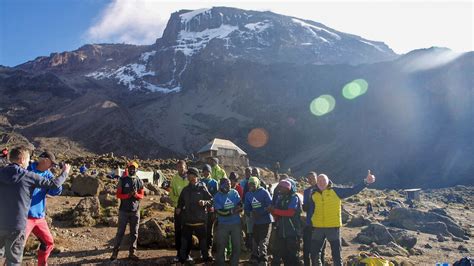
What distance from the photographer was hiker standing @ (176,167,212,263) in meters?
7.12

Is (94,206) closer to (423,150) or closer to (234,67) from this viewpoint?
(423,150)

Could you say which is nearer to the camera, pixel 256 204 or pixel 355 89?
pixel 256 204

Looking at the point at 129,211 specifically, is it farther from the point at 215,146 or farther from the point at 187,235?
the point at 215,146

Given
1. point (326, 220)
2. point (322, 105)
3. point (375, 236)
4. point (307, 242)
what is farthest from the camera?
point (322, 105)

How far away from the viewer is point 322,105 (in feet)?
331

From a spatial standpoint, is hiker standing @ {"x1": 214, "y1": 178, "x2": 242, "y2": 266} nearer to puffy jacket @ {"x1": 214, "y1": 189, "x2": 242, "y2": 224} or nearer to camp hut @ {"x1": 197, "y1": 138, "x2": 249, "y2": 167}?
puffy jacket @ {"x1": 214, "y1": 189, "x2": 242, "y2": 224}

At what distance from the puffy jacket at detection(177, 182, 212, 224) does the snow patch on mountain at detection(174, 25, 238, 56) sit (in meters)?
156

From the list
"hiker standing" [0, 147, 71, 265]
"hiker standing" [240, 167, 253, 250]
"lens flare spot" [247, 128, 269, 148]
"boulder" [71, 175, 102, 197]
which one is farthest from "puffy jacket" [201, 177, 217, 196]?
"lens flare spot" [247, 128, 269, 148]

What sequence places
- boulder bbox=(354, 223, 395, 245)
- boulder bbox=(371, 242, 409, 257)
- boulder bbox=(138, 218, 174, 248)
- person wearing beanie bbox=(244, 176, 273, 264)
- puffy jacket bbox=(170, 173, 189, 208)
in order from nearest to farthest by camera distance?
person wearing beanie bbox=(244, 176, 273, 264) → puffy jacket bbox=(170, 173, 189, 208) → boulder bbox=(138, 218, 174, 248) → boulder bbox=(371, 242, 409, 257) → boulder bbox=(354, 223, 395, 245)

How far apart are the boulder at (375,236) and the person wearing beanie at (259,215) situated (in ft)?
23.5

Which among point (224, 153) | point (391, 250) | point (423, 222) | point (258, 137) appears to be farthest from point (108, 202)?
point (258, 137)

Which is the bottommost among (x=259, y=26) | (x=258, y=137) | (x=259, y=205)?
(x=259, y=205)

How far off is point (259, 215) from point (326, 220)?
1.20 meters

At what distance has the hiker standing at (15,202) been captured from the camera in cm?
479
